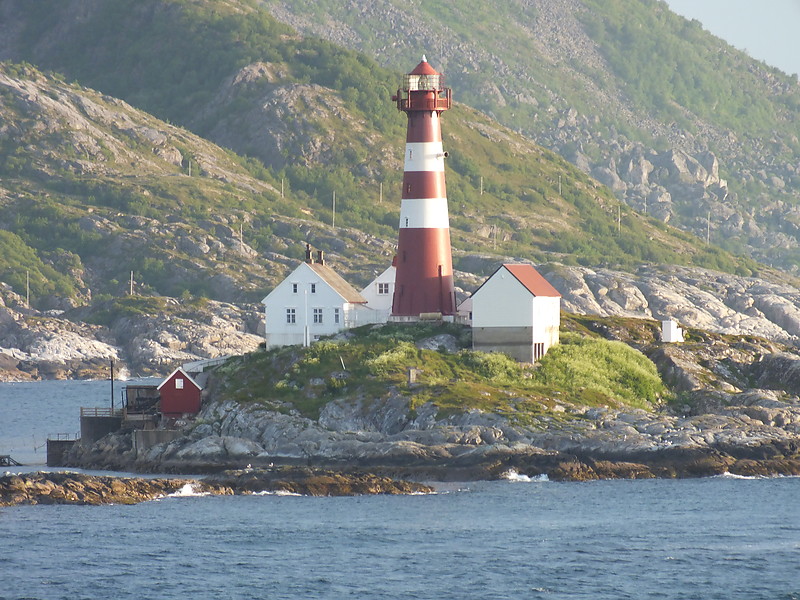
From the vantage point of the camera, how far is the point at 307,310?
83.3m

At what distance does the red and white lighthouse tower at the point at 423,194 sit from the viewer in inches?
3100

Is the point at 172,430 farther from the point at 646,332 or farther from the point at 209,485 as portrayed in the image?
the point at 646,332

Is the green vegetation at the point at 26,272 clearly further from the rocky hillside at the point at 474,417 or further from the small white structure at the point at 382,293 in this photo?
the rocky hillside at the point at 474,417

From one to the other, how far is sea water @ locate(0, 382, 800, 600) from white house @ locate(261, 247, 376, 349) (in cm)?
1945

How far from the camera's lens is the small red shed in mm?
77250

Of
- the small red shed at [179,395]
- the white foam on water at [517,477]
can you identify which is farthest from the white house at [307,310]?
the white foam on water at [517,477]

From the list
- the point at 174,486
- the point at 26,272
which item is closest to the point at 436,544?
the point at 174,486

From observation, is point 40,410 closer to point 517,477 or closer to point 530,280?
point 530,280

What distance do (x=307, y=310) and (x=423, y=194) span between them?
9141mm

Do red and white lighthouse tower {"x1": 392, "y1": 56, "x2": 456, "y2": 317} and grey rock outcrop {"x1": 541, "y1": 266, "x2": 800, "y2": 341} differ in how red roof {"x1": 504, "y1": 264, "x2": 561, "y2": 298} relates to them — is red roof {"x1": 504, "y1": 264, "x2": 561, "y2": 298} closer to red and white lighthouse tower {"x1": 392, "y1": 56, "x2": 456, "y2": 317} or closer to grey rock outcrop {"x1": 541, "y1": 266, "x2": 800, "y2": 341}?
red and white lighthouse tower {"x1": 392, "y1": 56, "x2": 456, "y2": 317}

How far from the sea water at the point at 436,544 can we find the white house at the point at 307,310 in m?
19.5

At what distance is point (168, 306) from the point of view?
15762cm

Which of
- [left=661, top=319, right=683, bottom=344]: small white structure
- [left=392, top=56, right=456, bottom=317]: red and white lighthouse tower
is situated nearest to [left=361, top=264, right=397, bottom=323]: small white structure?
[left=392, top=56, right=456, bottom=317]: red and white lighthouse tower

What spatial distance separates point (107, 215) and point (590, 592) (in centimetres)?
14044
